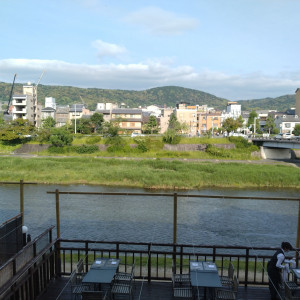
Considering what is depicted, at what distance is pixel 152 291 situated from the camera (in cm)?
607

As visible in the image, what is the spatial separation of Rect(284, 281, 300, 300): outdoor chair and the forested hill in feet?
407

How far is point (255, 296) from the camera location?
19.5ft

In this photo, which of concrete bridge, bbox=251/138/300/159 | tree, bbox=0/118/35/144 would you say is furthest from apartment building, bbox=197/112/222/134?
tree, bbox=0/118/35/144

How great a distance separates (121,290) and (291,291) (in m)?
2.86

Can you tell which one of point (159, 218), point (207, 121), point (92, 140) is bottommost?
point (159, 218)

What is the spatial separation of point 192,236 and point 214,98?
18297cm

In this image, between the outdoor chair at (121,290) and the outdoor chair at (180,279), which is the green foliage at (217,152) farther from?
the outdoor chair at (121,290)

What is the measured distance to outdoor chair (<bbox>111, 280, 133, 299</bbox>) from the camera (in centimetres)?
527

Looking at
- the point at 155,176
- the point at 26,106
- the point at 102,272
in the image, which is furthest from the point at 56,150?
the point at 102,272

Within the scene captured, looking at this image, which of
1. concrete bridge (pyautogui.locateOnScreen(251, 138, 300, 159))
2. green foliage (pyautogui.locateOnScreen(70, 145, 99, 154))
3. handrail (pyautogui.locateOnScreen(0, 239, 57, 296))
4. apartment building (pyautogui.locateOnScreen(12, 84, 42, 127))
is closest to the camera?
handrail (pyautogui.locateOnScreen(0, 239, 57, 296))

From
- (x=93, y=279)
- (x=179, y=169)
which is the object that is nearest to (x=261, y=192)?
(x=179, y=169)

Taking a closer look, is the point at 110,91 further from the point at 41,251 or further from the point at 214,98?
the point at 41,251

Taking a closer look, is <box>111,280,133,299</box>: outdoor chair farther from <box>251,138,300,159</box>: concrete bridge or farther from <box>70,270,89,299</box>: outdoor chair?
<box>251,138,300,159</box>: concrete bridge

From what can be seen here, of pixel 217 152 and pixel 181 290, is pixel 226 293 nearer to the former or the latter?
pixel 181 290
